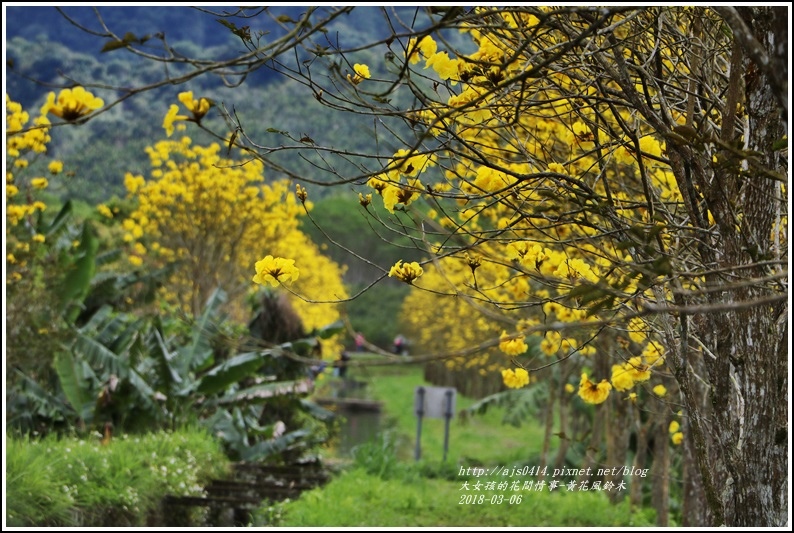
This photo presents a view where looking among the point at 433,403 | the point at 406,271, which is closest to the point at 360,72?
the point at 406,271

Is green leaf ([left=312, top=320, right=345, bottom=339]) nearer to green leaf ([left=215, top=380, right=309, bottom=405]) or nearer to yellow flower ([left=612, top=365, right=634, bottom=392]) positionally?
green leaf ([left=215, top=380, right=309, bottom=405])

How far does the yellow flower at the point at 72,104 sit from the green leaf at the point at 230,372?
22.3 ft

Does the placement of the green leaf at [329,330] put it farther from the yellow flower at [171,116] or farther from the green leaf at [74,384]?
the yellow flower at [171,116]

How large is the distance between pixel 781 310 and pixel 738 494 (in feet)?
1.92

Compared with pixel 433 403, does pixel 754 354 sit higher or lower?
lower

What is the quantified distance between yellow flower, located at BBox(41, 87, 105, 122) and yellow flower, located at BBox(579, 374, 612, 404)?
2.36 metres

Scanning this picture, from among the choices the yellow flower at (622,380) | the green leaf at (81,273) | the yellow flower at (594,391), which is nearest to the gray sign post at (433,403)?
the green leaf at (81,273)

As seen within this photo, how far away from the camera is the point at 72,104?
1.66m

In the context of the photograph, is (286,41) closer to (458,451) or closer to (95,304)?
(95,304)

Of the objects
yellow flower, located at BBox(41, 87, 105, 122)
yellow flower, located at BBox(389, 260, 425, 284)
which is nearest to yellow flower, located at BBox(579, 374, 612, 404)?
yellow flower, located at BBox(389, 260, 425, 284)

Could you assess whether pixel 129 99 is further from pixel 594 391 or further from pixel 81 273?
pixel 594 391

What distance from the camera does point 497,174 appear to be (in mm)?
2584

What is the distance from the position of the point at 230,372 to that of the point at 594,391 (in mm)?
5995

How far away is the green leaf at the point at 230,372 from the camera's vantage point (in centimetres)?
849
